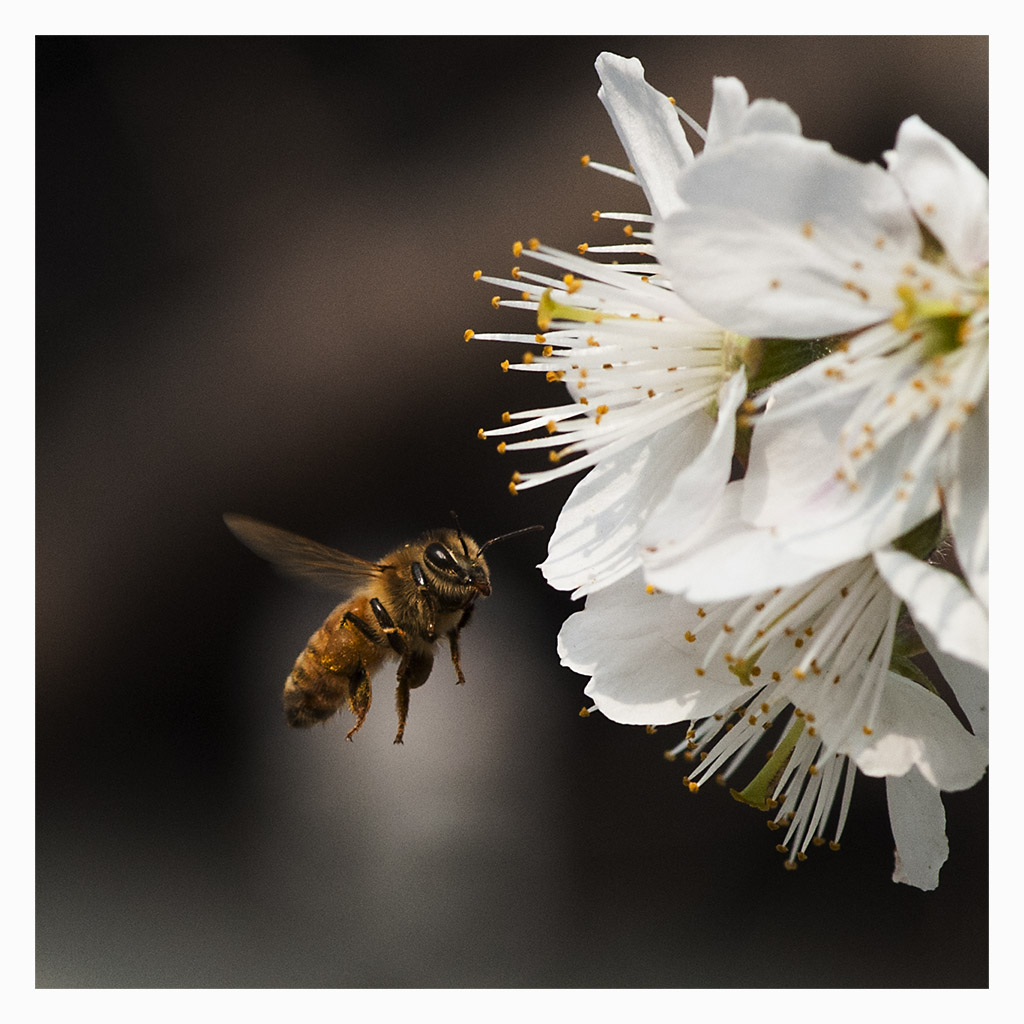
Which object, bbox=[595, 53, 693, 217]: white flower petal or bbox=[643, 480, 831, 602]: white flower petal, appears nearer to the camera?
bbox=[643, 480, 831, 602]: white flower petal

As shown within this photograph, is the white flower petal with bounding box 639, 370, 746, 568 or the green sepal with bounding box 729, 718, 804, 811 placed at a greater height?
the white flower petal with bounding box 639, 370, 746, 568

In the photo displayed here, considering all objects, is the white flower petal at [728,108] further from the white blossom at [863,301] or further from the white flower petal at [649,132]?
the white flower petal at [649,132]

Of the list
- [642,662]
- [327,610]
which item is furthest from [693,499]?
[327,610]

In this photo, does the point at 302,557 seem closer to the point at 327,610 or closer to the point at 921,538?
the point at 921,538

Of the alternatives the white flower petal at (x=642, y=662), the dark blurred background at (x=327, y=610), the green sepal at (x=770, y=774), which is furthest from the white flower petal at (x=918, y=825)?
the dark blurred background at (x=327, y=610)

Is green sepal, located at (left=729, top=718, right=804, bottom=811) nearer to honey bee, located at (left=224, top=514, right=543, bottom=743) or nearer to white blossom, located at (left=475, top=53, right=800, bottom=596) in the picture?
white blossom, located at (left=475, top=53, right=800, bottom=596)

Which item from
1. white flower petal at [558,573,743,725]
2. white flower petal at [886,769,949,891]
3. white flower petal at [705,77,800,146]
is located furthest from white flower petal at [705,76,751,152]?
white flower petal at [886,769,949,891]
